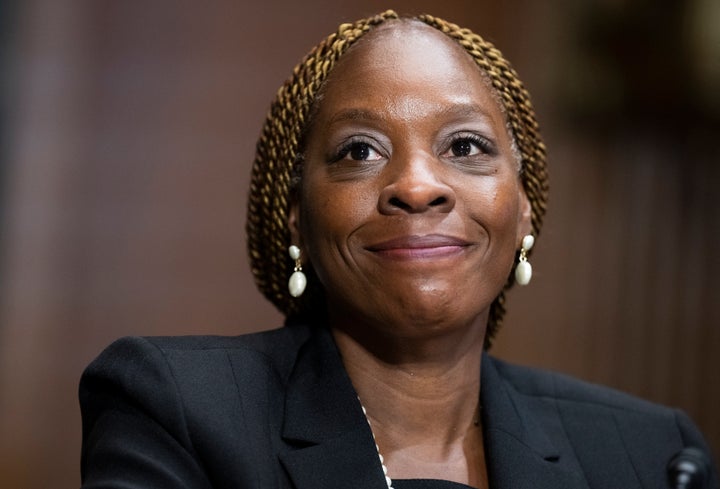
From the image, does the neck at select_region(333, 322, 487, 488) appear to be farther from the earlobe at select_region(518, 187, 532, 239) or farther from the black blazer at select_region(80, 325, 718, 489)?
the earlobe at select_region(518, 187, 532, 239)

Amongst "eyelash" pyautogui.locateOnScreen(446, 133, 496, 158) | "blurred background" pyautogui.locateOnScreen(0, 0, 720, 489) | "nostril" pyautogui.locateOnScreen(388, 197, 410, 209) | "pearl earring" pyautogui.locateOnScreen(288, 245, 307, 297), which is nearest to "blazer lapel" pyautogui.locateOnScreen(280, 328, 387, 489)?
"pearl earring" pyautogui.locateOnScreen(288, 245, 307, 297)

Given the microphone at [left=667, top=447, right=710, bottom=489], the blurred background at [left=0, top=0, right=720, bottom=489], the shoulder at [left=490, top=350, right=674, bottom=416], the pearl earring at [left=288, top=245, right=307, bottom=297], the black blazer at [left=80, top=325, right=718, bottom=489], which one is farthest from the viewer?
the blurred background at [left=0, top=0, right=720, bottom=489]

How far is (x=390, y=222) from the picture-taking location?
6.64 ft

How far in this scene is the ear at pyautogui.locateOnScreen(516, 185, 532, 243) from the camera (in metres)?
2.33

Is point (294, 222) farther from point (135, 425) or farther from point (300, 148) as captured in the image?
point (135, 425)

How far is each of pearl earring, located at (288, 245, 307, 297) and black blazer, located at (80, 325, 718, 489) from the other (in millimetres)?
87

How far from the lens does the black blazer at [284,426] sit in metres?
1.87

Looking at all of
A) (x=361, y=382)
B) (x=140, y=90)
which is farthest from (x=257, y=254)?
(x=140, y=90)

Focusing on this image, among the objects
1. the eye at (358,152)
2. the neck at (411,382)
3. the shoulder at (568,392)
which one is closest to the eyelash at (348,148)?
the eye at (358,152)

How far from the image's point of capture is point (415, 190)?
1993 mm

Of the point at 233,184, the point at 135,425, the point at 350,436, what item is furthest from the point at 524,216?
the point at 233,184

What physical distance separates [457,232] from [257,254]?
1.70ft

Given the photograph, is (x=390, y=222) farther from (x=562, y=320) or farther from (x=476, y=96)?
(x=562, y=320)

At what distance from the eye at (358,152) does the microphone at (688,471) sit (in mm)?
726
